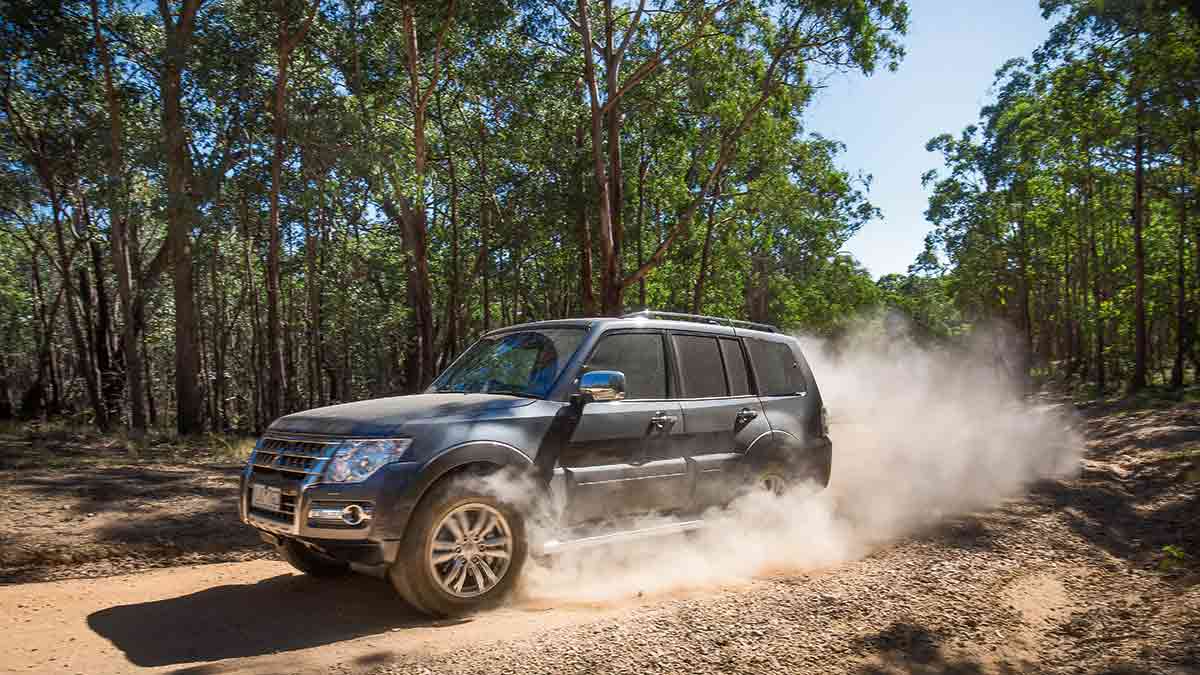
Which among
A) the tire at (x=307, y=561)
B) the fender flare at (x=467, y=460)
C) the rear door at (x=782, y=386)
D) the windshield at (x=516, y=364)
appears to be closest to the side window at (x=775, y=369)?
the rear door at (x=782, y=386)

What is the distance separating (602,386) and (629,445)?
26.0 inches

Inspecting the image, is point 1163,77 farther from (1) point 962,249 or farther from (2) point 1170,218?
(1) point 962,249

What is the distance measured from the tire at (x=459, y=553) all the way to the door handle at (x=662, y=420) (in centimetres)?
142

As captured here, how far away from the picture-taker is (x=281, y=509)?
5.12m

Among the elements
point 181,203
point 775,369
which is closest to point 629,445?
point 775,369

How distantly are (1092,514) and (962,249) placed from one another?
123 ft

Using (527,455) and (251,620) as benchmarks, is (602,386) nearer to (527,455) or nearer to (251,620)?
(527,455)

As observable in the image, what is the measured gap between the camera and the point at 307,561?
585 cm

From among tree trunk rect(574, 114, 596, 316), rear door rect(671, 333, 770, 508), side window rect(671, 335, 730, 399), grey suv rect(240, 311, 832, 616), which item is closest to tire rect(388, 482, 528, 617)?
grey suv rect(240, 311, 832, 616)

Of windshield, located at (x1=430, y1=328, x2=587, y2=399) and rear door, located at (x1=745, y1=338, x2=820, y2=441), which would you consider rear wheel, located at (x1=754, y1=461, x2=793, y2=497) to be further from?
windshield, located at (x1=430, y1=328, x2=587, y2=399)

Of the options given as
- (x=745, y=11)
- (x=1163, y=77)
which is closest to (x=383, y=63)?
(x=745, y=11)

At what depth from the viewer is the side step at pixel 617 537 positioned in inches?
217

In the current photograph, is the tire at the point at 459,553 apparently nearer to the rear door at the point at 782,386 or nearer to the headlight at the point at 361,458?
the headlight at the point at 361,458

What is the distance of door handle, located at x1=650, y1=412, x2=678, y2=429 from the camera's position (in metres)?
6.26
